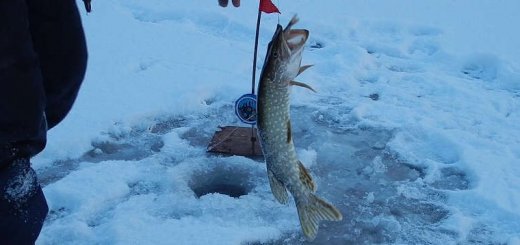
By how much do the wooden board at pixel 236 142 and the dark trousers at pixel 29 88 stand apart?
1.96 metres

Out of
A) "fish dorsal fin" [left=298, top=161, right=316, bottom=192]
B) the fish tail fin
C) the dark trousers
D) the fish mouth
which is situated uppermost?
the fish mouth

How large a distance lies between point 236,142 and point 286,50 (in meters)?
2.10

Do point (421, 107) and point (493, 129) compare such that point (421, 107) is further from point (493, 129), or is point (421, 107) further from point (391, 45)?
point (391, 45)

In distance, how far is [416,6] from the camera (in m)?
7.32

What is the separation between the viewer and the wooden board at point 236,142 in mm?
3980

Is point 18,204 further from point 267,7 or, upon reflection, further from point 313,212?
point 267,7

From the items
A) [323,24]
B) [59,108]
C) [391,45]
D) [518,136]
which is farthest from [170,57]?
[59,108]

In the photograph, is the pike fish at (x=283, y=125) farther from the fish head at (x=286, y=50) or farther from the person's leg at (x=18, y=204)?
the person's leg at (x=18, y=204)

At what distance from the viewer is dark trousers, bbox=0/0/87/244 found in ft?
5.49

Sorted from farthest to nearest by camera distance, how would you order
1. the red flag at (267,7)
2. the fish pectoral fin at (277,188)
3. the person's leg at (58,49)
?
the red flag at (267,7), the fish pectoral fin at (277,188), the person's leg at (58,49)

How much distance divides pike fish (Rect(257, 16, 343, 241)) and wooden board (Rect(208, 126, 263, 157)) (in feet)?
5.23

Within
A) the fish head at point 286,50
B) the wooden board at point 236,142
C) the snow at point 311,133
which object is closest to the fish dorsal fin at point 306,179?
the fish head at point 286,50

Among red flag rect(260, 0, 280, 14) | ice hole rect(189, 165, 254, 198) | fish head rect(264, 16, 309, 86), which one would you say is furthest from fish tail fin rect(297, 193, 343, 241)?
ice hole rect(189, 165, 254, 198)

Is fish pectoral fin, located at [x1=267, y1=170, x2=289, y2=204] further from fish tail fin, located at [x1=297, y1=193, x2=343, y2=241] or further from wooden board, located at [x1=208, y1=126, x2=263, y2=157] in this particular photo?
wooden board, located at [x1=208, y1=126, x2=263, y2=157]
